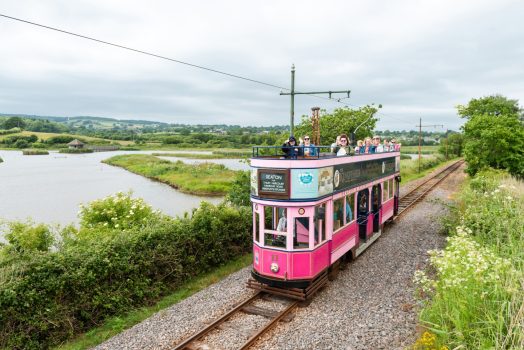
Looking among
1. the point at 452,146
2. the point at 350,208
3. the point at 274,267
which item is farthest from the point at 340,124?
the point at 452,146

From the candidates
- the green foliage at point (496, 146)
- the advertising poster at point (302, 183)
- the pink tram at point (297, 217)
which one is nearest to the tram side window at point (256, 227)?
the pink tram at point (297, 217)

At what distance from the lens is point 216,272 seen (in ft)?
38.1

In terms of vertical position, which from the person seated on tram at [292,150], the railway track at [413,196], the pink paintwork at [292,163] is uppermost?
the person seated on tram at [292,150]

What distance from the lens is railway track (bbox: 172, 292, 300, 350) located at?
731 cm

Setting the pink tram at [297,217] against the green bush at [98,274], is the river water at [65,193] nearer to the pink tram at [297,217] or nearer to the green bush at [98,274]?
the green bush at [98,274]

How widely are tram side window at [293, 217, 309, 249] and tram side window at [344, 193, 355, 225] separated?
83.5 inches

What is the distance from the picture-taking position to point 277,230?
29.5ft

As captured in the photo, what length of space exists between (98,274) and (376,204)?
32.2 feet

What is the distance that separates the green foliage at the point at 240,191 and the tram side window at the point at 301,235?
261 inches

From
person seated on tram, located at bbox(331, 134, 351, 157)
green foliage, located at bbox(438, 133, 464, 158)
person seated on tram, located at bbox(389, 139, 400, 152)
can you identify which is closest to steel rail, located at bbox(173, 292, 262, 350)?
person seated on tram, located at bbox(331, 134, 351, 157)

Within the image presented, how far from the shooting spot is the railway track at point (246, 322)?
24.0 feet

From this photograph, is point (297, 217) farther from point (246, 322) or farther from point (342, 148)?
point (342, 148)

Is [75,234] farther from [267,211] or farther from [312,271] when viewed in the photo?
[312,271]

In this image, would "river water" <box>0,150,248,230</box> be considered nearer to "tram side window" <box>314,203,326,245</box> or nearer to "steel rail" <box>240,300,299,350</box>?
"steel rail" <box>240,300,299,350</box>
